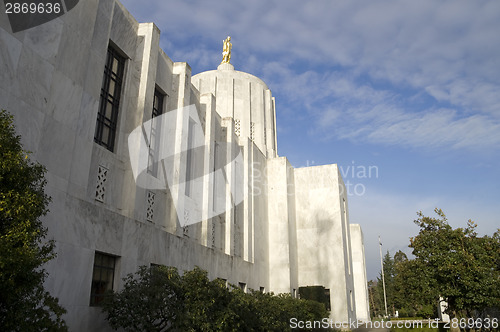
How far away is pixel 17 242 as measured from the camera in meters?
5.54

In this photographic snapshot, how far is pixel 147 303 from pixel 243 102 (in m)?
24.7

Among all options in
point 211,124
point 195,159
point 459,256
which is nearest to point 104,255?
point 195,159

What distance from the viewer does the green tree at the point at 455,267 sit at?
1803 cm

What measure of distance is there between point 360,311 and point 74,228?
4619 centimetres

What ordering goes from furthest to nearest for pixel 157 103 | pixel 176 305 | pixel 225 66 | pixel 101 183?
pixel 225 66 → pixel 157 103 → pixel 101 183 → pixel 176 305

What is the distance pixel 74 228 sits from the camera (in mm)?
10102

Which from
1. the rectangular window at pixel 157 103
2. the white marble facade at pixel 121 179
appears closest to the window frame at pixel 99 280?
the white marble facade at pixel 121 179

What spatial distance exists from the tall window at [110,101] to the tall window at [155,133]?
1948 millimetres

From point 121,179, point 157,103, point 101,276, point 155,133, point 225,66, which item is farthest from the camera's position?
point 225,66

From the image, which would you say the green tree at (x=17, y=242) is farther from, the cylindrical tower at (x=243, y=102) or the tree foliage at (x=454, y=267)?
the cylindrical tower at (x=243, y=102)

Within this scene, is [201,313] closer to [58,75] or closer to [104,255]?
[104,255]

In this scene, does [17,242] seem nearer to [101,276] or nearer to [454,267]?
[101,276]

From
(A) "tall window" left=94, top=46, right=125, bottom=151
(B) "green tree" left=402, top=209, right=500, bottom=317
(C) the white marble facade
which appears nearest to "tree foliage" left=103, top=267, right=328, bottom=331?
(C) the white marble facade

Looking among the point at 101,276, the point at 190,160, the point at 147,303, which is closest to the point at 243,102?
the point at 190,160
